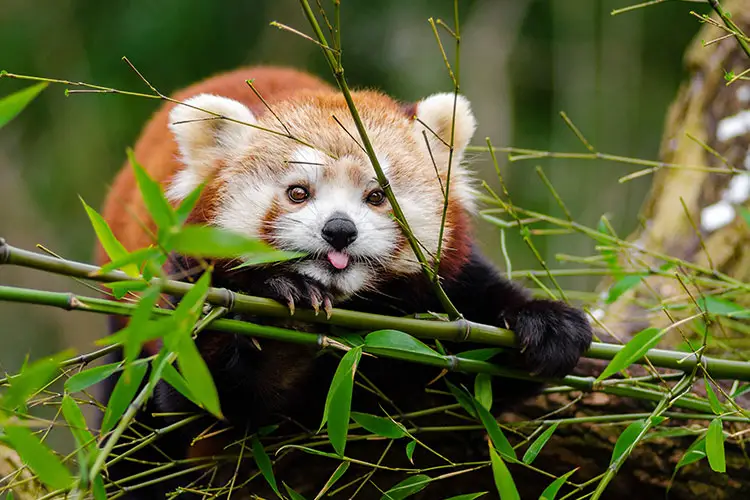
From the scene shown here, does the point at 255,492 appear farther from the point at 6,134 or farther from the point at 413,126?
the point at 6,134

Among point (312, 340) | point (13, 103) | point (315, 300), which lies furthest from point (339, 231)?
point (13, 103)

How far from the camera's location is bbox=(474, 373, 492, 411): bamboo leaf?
181 cm

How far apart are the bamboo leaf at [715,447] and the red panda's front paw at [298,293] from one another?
78cm

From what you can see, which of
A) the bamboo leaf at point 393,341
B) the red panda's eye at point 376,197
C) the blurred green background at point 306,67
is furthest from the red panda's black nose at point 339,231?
the blurred green background at point 306,67

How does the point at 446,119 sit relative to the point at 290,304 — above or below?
above

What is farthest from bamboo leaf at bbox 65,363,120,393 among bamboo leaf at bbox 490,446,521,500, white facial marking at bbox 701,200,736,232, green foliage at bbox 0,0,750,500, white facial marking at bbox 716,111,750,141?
white facial marking at bbox 716,111,750,141

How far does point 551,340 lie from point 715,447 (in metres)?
0.41

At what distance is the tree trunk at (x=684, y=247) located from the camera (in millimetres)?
2207

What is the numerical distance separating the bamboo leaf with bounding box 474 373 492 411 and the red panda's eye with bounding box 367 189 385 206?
1.57 feet

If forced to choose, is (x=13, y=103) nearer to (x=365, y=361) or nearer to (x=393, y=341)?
(x=393, y=341)

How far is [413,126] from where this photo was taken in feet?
7.66

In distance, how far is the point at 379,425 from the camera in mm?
1673

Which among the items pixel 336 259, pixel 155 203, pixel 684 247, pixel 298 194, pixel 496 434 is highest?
pixel 155 203

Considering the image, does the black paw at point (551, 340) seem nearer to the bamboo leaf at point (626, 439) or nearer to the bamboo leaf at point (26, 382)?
the bamboo leaf at point (626, 439)
